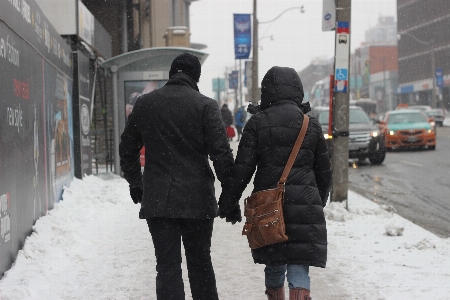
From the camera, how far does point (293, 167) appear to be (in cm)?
416

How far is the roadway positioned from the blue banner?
1111 centimetres

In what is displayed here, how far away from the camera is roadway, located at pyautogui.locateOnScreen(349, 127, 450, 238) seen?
1052 cm

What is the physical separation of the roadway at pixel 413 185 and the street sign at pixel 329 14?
3002mm

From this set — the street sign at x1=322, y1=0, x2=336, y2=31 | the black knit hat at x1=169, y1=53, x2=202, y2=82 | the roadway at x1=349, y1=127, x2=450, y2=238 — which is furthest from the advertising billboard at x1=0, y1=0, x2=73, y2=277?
the roadway at x1=349, y1=127, x2=450, y2=238

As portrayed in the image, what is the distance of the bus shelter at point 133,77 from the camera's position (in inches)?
565

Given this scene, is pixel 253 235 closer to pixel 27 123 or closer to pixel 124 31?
pixel 27 123

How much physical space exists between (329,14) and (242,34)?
22.5 metres

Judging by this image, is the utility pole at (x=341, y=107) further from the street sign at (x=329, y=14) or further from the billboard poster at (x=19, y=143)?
the billboard poster at (x=19, y=143)

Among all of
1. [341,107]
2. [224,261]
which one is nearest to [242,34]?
[341,107]

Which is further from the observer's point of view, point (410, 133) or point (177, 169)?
point (410, 133)

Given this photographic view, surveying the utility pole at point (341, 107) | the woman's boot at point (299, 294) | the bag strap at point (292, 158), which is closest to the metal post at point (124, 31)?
the utility pole at point (341, 107)

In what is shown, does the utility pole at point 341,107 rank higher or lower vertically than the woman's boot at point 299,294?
higher

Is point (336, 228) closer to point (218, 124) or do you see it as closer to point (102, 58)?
point (218, 124)

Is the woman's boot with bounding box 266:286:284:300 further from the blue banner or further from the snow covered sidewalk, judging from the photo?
the blue banner
